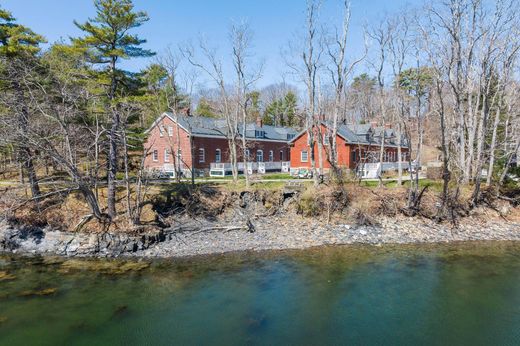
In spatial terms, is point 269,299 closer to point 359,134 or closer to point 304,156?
point 304,156

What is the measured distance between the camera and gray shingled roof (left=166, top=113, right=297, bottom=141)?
104 ft

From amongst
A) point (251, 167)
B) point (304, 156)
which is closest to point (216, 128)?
point (251, 167)

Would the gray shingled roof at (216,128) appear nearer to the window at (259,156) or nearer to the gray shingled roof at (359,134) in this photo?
the window at (259,156)

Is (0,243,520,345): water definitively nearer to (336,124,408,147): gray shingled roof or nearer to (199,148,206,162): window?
(336,124,408,147): gray shingled roof

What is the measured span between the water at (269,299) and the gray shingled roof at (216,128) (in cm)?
1529

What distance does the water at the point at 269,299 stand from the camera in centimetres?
846

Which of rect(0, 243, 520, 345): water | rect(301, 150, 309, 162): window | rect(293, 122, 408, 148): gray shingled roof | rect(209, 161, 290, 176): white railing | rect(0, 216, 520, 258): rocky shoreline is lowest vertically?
rect(0, 243, 520, 345): water

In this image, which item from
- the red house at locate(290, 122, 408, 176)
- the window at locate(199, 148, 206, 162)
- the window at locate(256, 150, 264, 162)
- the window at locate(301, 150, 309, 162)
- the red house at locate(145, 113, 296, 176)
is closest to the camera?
the red house at locate(290, 122, 408, 176)

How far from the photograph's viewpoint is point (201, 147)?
32.2 m

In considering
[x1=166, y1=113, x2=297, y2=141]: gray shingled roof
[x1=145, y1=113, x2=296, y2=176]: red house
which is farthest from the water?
[x1=145, y1=113, x2=296, y2=176]: red house

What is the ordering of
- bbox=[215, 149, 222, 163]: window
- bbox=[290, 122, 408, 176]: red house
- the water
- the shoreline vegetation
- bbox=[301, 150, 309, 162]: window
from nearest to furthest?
the water, the shoreline vegetation, bbox=[290, 122, 408, 176]: red house, bbox=[301, 150, 309, 162]: window, bbox=[215, 149, 222, 163]: window

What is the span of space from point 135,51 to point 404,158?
33221 mm

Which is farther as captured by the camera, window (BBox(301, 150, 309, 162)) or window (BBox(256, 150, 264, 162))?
window (BBox(256, 150, 264, 162))

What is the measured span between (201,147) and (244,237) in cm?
1699
